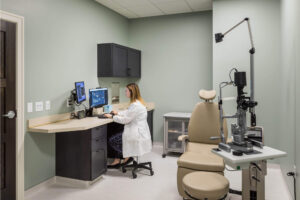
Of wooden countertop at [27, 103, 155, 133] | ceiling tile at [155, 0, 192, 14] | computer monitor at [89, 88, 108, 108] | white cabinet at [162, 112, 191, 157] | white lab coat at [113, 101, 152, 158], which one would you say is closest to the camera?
wooden countertop at [27, 103, 155, 133]

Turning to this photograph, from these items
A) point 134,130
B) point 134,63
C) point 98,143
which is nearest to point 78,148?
point 98,143

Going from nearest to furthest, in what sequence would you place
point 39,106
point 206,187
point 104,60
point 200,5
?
1. point 206,187
2. point 39,106
3. point 104,60
4. point 200,5

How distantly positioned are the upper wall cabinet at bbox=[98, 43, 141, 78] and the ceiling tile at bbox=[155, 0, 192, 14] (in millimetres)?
1050

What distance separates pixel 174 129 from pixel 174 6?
237cm

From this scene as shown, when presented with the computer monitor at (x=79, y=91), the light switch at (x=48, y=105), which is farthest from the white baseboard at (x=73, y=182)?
the computer monitor at (x=79, y=91)

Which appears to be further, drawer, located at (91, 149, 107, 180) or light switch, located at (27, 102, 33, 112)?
drawer, located at (91, 149, 107, 180)

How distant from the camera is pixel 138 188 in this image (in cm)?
308

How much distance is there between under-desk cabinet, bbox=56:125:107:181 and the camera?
306cm

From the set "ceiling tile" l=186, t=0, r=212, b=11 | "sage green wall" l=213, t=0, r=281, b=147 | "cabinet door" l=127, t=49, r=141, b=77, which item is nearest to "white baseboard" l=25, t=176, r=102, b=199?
"cabinet door" l=127, t=49, r=141, b=77

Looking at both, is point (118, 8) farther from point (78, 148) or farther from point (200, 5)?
point (78, 148)

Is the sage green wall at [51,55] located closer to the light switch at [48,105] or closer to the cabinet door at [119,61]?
the light switch at [48,105]

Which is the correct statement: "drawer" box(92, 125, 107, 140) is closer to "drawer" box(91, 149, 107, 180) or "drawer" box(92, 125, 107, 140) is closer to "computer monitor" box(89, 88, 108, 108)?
"drawer" box(91, 149, 107, 180)

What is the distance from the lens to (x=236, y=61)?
12.8 feet

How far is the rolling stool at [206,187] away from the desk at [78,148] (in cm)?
141
